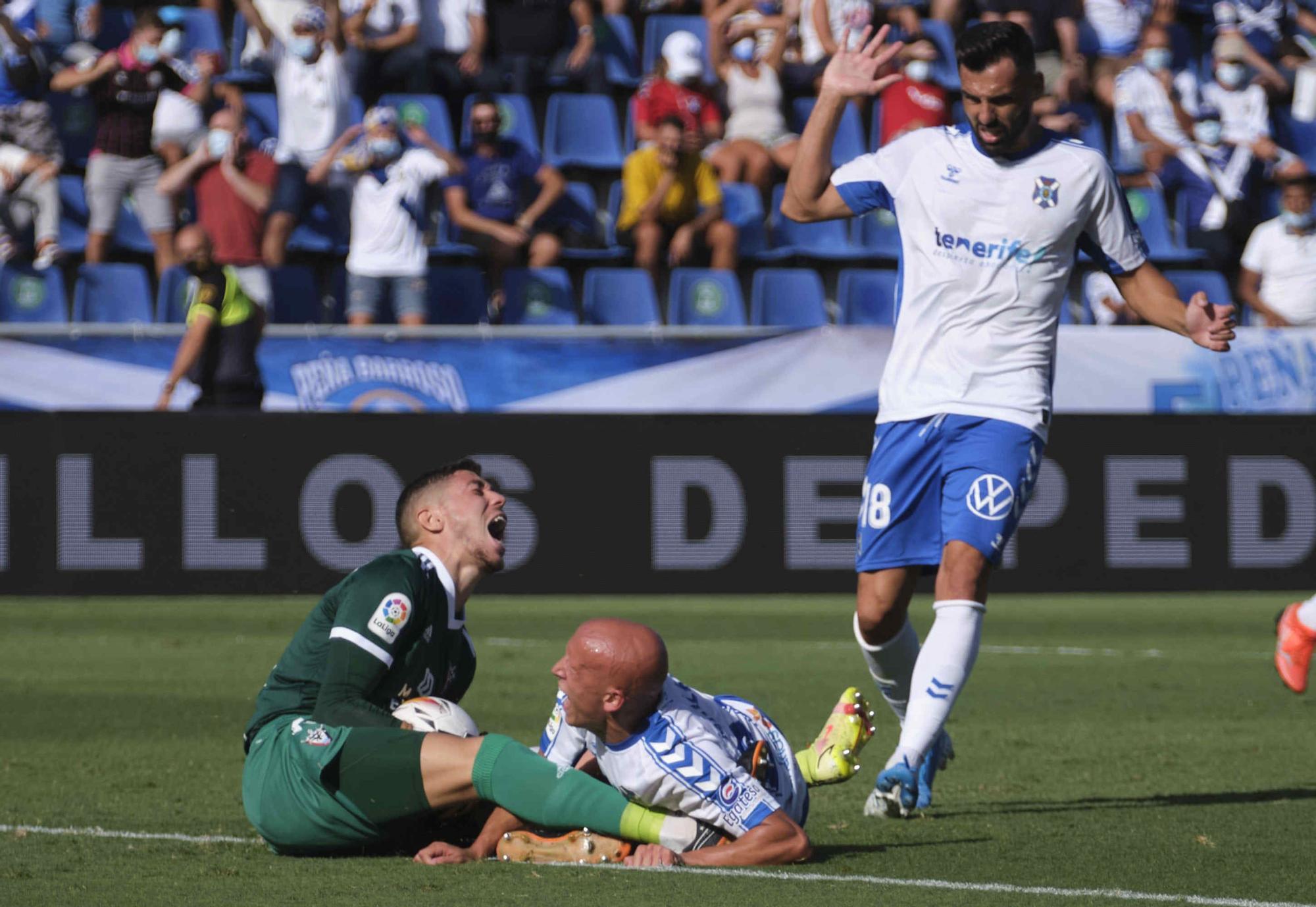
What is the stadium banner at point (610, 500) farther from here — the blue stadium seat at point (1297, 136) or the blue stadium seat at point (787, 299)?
the blue stadium seat at point (1297, 136)

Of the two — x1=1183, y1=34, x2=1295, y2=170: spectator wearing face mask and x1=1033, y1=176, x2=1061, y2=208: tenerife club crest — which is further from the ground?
x1=1183, y1=34, x2=1295, y2=170: spectator wearing face mask

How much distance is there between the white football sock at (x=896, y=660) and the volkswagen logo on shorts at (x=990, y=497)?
53 cm

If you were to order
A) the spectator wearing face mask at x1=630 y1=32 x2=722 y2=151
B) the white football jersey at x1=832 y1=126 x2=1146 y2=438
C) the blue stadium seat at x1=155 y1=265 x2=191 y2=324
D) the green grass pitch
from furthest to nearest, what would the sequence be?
the spectator wearing face mask at x1=630 y1=32 x2=722 y2=151, the blue stadium seat at x1=155 y1=265 x2=191 y2=324, the white football jersey at x1=832 y1=126 x2=1146 y2=438, the green grass pitch

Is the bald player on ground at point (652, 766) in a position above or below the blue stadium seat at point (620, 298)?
below

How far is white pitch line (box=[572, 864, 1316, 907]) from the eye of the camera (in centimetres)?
414

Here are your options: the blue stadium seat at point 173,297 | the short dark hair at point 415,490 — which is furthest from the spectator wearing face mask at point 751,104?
the short dark hair at point 415,490

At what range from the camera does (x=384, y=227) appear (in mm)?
15070

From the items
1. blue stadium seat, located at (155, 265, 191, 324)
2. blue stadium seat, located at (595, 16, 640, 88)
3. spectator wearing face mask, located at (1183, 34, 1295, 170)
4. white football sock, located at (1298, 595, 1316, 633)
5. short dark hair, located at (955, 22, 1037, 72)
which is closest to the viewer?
short dark hair, located at (955, 22, 1037, 72)

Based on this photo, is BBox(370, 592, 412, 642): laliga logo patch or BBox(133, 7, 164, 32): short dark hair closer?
BBox(370, 592, 412, 642): laliga logo patch

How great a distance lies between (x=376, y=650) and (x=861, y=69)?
242cm

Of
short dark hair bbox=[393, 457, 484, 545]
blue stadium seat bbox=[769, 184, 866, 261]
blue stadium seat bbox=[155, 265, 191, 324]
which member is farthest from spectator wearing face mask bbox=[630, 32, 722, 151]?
short dark hair bbox=[393, 457, 484, 545]

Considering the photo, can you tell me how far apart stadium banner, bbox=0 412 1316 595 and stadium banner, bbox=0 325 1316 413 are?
393mm

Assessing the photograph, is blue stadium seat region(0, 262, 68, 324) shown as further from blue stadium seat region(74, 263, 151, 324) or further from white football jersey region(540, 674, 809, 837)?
white football jersey region(540, 674, 809, 837)

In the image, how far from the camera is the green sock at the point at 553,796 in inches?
180
